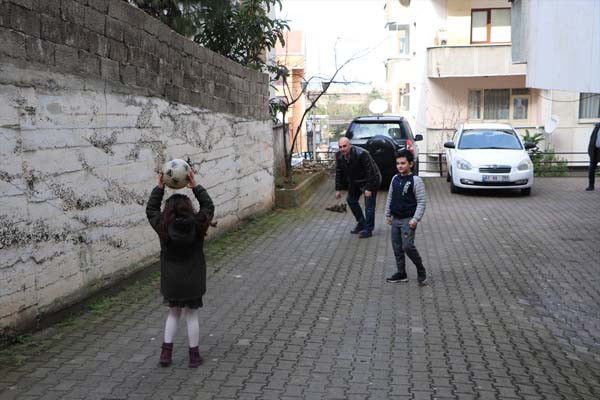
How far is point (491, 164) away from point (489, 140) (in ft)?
4.89

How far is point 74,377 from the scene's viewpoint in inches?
188

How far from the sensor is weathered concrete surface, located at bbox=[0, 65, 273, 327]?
5258 mm

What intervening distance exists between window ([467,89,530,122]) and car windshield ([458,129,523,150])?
32.6ft

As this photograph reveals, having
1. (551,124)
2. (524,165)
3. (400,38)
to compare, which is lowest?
(524,165)

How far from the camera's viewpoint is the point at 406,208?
25.5 ft

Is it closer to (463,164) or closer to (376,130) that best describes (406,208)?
(463,164)

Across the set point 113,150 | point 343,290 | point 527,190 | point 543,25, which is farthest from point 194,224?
point 527,190

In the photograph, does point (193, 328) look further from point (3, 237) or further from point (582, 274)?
point (582, 274)

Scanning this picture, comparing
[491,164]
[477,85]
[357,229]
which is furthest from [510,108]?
A: [357,229]

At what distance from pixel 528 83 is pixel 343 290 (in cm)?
720

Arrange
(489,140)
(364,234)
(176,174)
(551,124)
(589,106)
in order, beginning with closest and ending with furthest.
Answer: (176,174)
(364,234)
(489,140)
(551,124)
(589,106)

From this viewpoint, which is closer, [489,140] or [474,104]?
[489,140]

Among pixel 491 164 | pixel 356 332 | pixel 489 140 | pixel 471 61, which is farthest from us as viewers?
pixel 471 61

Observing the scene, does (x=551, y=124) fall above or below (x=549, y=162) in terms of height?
above
